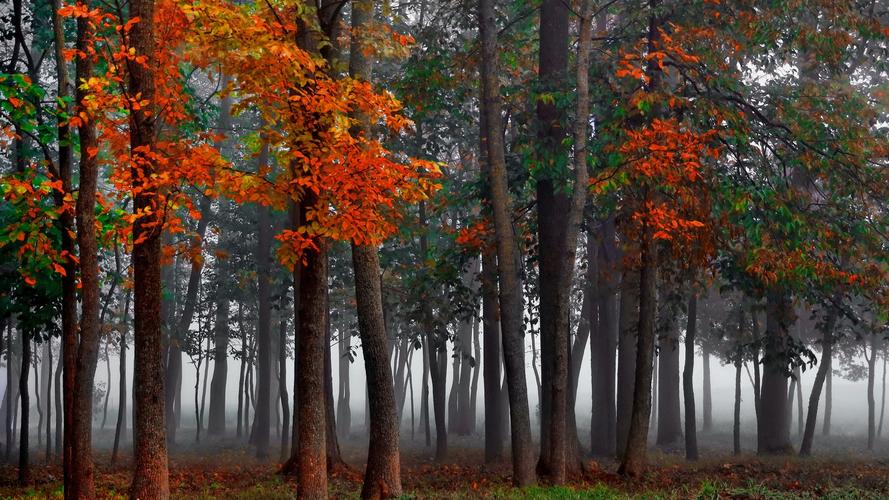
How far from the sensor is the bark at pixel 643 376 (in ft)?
51.8

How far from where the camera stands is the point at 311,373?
39.2 feet

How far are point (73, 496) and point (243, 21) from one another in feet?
22.8

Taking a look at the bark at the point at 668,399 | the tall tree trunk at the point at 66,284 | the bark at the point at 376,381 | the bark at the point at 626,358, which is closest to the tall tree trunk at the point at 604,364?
the bark at the point at 626,358

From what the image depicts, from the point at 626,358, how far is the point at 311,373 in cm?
1273

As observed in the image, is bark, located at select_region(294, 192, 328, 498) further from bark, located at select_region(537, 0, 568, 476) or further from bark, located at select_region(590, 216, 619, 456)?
bark, located at select_region(590, 216, 619, 456)

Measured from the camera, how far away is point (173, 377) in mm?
34156

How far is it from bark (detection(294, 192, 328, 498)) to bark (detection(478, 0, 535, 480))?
11.5 feet

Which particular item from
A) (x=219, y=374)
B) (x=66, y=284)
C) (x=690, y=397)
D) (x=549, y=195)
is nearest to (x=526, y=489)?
(x=549, y=195)

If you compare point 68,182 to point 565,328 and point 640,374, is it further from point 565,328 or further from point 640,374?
point 640,374

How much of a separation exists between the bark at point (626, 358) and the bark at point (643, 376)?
14.8ft

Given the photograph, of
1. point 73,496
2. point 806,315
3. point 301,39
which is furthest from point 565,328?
point 806,315

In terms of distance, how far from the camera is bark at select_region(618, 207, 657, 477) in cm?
1578

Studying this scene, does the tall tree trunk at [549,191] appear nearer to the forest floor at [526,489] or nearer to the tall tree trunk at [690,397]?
the forest floor at [526,489]

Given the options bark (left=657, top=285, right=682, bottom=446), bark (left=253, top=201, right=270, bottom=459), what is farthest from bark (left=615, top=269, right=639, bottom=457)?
bark (left=253, top=201, right=270, bottom=459)
